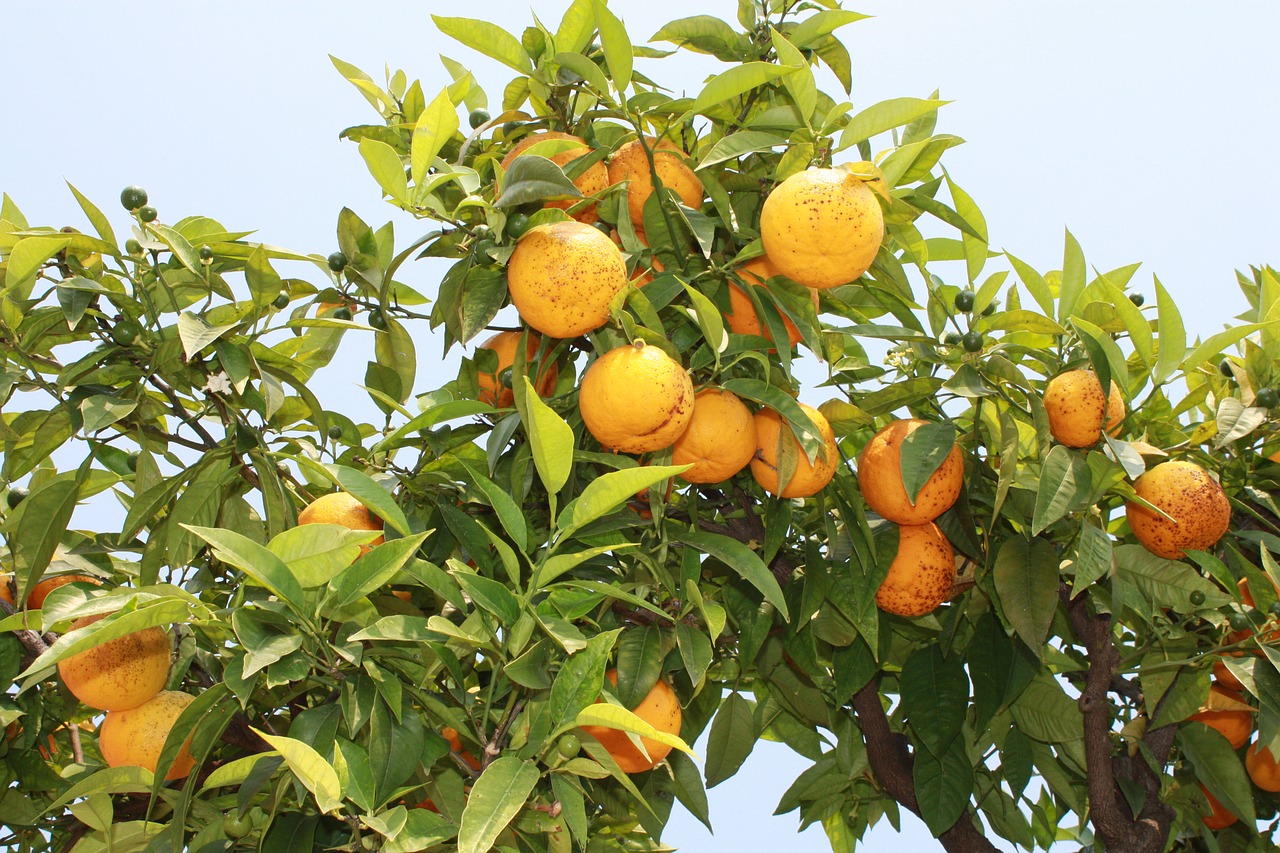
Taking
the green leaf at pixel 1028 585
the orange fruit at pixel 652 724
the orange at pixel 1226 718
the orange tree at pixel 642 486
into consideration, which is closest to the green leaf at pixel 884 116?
the orange tree at pixel 642 486

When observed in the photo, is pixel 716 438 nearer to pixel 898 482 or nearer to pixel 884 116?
pixel 898 482

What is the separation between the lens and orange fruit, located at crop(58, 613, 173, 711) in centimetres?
168

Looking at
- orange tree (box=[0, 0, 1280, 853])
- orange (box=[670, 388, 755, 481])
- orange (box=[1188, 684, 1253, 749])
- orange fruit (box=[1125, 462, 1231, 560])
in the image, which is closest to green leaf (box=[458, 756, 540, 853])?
orange tree (box=[0, 0, 1280, 853])

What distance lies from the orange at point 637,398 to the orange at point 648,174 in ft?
1.08

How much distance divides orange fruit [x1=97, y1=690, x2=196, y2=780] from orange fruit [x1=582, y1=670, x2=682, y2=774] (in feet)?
2.05

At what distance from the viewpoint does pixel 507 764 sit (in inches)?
48.6

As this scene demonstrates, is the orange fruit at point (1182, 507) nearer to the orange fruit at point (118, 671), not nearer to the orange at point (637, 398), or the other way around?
the orange at point (637, 398)

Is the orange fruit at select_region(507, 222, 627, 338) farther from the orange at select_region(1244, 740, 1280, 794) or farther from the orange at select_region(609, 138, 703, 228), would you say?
the orange at select_region(1244, 740, 1280, 794)

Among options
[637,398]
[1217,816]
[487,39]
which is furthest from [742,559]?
[1217,816]

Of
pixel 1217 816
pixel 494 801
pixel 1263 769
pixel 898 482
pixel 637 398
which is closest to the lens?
pixel 494 801

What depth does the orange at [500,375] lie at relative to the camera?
1.85 meters

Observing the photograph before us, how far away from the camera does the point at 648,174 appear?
1.74 m

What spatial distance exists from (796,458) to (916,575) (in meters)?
0.30

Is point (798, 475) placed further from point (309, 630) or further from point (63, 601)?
point (63, 601)
